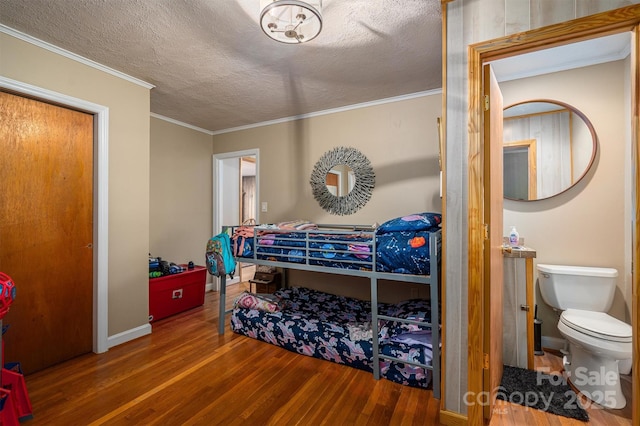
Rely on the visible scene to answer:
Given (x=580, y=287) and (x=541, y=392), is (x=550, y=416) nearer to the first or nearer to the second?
(x=541, y=392)

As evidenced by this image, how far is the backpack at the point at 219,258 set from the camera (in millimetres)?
2695

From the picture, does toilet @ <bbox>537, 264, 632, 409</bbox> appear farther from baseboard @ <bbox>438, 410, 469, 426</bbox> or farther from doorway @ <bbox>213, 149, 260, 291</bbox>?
doorway @ <bbox>213, 149, 260, 291</bbox>

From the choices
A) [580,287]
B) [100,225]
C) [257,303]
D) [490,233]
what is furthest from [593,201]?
[100,225]

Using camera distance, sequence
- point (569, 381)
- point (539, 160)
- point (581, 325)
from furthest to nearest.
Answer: point (539, 160) → point (569, 381) → point (581, 325)

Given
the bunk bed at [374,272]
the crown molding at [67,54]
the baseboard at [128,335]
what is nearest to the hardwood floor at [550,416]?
the bunk bed at [374,272]

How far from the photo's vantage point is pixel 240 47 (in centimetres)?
217

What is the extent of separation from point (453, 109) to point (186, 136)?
3.60 m

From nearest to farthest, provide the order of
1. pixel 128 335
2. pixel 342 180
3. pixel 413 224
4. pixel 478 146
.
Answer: pixel 478 146 < pixel 413 224 < pixel 128 335 < pixel 342 180

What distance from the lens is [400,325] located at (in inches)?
91.2

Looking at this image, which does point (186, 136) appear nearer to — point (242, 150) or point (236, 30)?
point (242, 150)

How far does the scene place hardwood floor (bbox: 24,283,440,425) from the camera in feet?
5.57

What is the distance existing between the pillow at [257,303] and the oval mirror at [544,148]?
2.42 m

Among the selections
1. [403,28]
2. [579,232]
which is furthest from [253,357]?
[579,232]

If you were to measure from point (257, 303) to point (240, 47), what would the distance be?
224 centimetres
